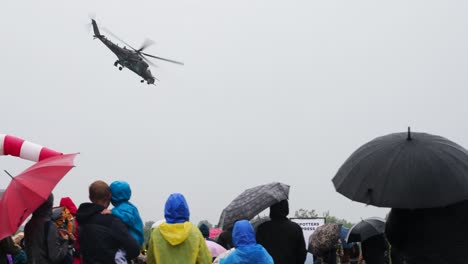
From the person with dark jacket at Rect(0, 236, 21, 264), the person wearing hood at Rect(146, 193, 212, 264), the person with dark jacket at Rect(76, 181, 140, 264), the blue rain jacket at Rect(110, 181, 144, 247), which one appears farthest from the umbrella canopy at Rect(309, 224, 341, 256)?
the person with dark jacket at Rect(0, 236, 21, 264)

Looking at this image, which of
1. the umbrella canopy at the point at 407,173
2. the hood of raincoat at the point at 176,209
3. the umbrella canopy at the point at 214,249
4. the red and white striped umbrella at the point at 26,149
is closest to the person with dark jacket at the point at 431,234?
the umbrella canopy at the point at 407,173

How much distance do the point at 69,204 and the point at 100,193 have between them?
4.18ft

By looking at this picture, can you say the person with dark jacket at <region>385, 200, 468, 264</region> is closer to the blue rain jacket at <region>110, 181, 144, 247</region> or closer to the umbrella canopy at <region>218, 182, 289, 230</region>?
the blue rain jacket at <region>110, 181, 144, 247</region>

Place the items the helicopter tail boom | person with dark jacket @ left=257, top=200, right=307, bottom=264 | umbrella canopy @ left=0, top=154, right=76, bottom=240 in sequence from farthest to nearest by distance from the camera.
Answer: the helicopter tail boom
person with dark jacket @ left=257, top=200, right=307, bottom=264
umbrella canopy @ left=0, top=154, right=76, bottom=240

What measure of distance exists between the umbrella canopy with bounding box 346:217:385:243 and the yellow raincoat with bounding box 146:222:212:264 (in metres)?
3.75

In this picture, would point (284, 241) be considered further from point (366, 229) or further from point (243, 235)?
point (366, 229)

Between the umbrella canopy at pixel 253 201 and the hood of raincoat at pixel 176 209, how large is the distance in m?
1.41

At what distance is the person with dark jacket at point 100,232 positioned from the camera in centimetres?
684

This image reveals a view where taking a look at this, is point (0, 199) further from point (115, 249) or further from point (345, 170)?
point (345, 170)

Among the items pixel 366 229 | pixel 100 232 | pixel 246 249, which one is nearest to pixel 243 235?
pixel 246 249

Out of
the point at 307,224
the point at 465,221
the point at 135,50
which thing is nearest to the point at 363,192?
the point at 465,221

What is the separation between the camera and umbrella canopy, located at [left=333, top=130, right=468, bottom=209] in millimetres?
4586

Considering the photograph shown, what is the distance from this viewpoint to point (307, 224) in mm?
16359

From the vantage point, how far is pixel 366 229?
402 inches
